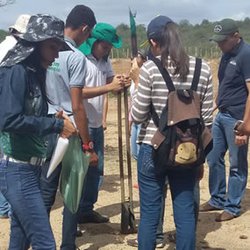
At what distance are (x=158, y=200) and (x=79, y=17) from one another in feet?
5.26

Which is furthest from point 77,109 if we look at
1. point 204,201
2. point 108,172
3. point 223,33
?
point 108,172

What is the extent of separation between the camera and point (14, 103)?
10.7ft

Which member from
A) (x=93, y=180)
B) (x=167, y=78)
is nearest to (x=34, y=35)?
(x=167, y=78)

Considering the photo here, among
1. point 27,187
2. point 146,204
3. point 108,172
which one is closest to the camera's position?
point 27,187

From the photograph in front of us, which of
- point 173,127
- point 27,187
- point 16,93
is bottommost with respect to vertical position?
point 27,187

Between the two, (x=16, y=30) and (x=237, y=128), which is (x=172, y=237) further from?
(x=16, y=30)

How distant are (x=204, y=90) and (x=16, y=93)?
54.7 inches

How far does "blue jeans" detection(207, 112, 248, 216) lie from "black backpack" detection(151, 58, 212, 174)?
2.16m

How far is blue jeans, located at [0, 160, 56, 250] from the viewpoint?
3480 mm

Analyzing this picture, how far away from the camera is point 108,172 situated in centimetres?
859

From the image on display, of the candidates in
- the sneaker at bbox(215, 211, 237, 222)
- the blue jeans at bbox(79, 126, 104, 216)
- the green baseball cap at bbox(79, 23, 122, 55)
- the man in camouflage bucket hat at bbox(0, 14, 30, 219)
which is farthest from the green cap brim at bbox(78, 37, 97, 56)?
the sneaker at bbox(215, 211, 237, 222)

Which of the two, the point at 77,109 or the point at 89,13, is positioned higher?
the point at 89,13

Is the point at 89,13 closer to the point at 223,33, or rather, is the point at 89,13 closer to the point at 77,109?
the point at 77,109

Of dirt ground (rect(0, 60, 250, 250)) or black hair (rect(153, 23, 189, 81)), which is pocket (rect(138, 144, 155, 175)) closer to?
black hair (rect(153, 23, 189, 81))
